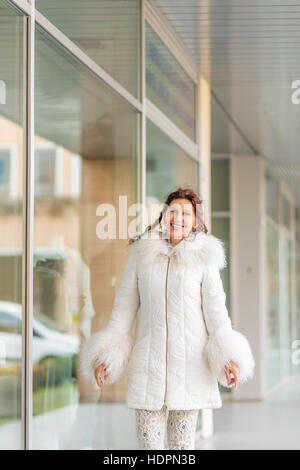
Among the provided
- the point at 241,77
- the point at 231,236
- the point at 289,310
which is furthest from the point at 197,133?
the point at 289,310

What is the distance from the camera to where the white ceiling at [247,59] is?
268 inches

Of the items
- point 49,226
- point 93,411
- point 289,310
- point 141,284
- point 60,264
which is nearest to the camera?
point 141,284

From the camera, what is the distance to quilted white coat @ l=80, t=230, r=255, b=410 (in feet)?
13.0

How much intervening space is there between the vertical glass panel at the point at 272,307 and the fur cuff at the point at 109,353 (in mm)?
10778

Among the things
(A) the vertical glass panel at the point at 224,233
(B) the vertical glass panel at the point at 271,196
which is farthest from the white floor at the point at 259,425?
(B) the vertical glass panel at the point at 271,196

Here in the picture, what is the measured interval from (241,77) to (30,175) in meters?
5.18

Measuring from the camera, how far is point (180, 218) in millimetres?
4145

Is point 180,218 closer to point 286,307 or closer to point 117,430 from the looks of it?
point 117,430

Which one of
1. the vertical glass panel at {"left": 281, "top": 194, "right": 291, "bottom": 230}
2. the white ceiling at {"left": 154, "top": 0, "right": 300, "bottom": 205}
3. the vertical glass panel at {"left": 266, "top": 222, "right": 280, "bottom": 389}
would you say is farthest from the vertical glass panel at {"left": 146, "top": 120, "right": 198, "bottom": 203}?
the vertical glass panel at {"left": 281, "top": 194, "right": 291, "bottom": 230}

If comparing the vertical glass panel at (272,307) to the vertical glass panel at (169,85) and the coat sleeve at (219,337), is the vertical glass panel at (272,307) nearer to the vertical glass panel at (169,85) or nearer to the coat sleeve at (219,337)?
the vertical glass panel at (169,85)

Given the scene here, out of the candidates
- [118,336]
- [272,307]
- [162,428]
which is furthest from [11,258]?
[272,307]

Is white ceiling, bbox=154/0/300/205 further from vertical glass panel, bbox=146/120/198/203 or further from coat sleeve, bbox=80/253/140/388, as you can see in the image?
coat sleeve, bbox=80/253/140/388

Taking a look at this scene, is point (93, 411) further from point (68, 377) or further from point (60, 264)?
point (60, 264)
